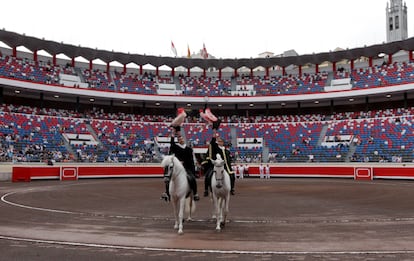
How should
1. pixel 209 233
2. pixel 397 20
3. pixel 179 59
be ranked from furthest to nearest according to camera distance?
pixel 397 20 < pixel 179 59 < pixel 209 233

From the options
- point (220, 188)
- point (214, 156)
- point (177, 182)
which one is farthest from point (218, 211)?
point (214, 156)

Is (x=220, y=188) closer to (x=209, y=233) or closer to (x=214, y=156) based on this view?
(x=209, y=233)

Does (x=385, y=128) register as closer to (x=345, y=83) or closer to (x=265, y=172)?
(x=345, y=83)

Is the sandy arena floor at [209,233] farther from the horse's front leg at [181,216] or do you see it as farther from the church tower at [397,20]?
the church tower at [397,20]

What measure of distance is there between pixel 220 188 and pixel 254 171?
1386 inches

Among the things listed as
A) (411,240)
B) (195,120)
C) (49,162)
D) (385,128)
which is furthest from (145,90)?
(411,240)

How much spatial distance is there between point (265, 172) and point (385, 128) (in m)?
16.4

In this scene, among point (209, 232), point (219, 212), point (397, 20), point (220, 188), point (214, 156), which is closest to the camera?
point (209, 232)

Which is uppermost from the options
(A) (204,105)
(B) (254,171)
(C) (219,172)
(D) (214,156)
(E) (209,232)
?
(A) (204,105)

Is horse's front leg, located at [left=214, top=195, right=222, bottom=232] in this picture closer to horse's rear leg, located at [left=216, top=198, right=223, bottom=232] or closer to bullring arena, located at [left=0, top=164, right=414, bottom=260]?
horse's rear leg, located at [left=216, top=198, right=223, bottom=232]

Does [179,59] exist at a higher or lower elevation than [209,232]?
higher

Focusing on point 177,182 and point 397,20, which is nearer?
point 177,182

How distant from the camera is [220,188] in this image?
1086cm

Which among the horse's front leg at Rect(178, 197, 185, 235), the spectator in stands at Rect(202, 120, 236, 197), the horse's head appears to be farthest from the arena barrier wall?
the horse's head
